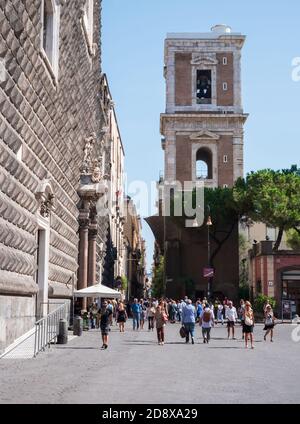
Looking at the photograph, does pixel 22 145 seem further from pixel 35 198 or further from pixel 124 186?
pixel 124 186

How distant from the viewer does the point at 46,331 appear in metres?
19.2

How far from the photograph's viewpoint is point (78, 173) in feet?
104

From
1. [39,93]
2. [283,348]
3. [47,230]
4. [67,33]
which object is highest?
[67,33]

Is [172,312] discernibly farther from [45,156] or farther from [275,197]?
[45,156]

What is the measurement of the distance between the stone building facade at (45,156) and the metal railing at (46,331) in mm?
507

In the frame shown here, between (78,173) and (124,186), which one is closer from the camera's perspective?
(78,173)

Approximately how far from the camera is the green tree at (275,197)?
4909 cm

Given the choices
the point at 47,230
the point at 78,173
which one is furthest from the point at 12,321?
the point at 78,173

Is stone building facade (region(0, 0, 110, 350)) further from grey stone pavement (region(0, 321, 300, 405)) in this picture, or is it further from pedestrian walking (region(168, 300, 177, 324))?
pedestrian walking (region(168, 300, 177, 324))

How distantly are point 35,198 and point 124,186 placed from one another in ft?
206

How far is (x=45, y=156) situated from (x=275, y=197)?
30.1 meters

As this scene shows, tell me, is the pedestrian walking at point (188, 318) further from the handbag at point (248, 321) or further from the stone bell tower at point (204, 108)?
the stone bell tower at point (204, 108)

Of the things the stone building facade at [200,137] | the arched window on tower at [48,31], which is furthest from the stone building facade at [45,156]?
the stone building facade at [200,137]
